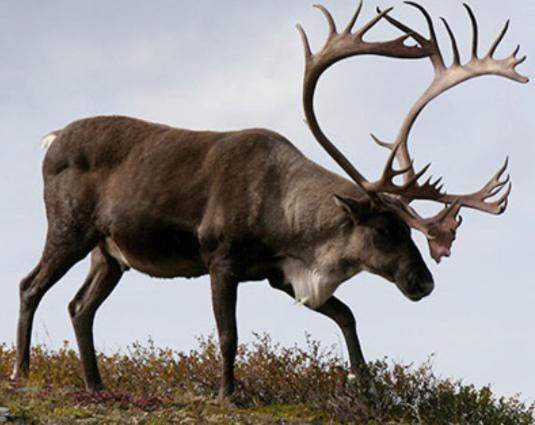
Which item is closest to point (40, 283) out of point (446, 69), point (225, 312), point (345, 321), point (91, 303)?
point (91, 303)

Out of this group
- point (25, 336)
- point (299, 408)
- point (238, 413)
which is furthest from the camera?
point (25, 336)

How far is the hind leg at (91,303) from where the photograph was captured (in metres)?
9.99

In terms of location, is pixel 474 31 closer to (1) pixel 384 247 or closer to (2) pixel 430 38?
(2) pixel 430 38

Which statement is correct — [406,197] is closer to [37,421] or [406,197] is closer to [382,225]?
[382,225]

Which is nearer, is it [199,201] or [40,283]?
[199,201]

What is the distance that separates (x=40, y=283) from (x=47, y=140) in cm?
136

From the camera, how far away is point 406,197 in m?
9.24

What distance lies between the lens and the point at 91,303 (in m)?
10.2

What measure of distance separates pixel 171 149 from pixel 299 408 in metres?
2.43

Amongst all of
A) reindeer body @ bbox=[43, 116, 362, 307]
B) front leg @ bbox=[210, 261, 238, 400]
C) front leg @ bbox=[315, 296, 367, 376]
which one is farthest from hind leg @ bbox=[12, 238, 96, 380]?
front leg @ bbox=[315, 296, 367, 376]

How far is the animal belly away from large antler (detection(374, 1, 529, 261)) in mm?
1821

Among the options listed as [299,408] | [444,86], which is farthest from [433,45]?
[299,408]

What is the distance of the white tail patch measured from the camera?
10.5 meters

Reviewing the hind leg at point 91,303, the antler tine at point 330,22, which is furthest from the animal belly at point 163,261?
the antler tine at point 330,22
